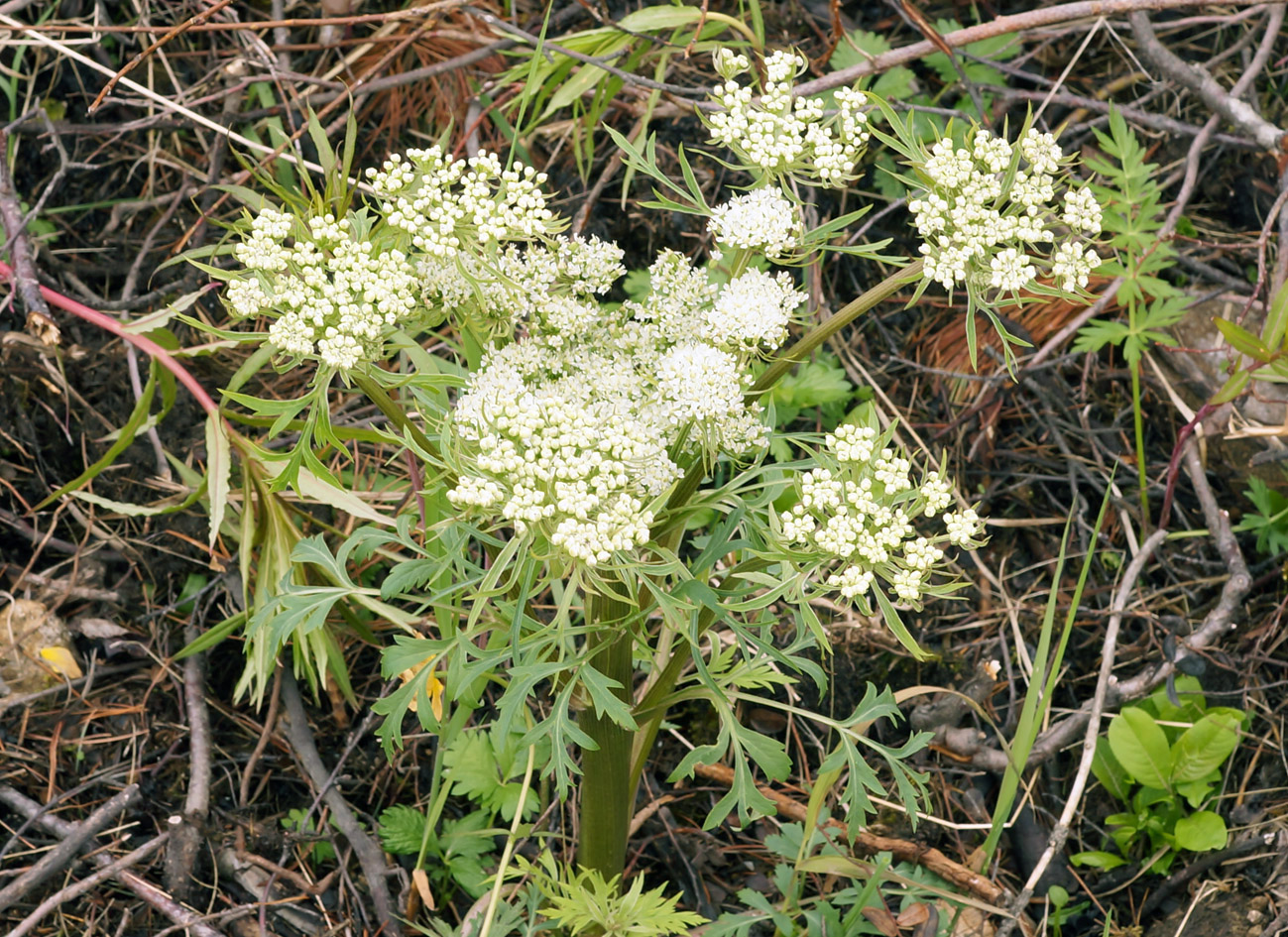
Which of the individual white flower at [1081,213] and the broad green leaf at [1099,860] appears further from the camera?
the broad green leaf at [1099,860]

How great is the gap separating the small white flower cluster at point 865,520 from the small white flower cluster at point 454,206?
69 cm

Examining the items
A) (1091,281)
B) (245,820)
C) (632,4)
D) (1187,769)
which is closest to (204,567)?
(245,820)

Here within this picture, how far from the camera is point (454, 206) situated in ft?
6.12

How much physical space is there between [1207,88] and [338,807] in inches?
141

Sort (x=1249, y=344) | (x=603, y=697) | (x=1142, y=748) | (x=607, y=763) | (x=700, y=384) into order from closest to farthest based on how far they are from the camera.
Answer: (x=700, y=384)
(x=603, y=697)
(x=607, y=763)
(x=1249, y=344)
(x=1142, y=748)

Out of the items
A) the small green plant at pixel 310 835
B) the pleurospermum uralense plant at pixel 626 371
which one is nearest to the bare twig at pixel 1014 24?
the pleurospermum uralense plant at pixel 626 371

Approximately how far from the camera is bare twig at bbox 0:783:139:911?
2.67m

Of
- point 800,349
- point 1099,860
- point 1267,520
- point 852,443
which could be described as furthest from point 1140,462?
point 800,349

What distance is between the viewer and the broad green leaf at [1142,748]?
3025 mm

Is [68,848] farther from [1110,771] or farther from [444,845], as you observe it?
[1110,771]

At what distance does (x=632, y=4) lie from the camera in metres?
4.05

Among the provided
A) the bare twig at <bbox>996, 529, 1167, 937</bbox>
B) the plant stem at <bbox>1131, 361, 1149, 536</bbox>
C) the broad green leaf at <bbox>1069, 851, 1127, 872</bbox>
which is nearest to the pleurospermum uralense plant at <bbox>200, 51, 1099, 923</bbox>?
the bare twig at <bbox>996, 529, 1167, 937</bbox>

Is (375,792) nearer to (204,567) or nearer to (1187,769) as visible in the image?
(204,567)

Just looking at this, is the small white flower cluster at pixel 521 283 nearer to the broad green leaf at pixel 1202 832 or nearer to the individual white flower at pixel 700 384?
the individual white flower at pixel 700 384
